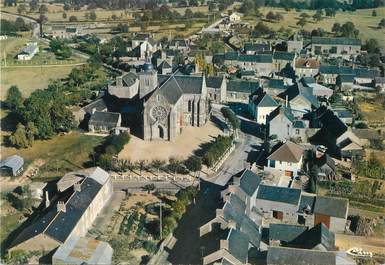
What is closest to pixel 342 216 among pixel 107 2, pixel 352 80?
pixel 352 80

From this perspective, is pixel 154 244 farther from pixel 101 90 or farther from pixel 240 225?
pixel 101 90

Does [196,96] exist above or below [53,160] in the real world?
above

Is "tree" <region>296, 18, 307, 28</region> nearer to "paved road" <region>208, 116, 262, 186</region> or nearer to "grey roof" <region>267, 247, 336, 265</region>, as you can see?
"paved road" <region>208, 116, 262, 186</region>

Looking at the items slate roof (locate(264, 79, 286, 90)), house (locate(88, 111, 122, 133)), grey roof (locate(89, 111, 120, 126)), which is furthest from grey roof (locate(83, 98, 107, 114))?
slate roof (locate(264, 79, 286, 90))

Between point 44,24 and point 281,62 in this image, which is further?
point 44,24

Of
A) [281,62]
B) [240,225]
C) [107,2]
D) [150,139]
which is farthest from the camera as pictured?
[107,2]

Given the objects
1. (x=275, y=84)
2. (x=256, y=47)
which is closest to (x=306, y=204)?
(x=275, y=84)

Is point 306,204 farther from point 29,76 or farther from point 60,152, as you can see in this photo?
point 29,76

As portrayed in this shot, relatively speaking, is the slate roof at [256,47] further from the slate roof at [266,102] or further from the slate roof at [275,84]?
the slate roof at [266,102]

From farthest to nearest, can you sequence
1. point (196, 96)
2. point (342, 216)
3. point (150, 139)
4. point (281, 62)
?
point (281, 62)
point (196, 96)
point (150, 139)
point (342, 216)
